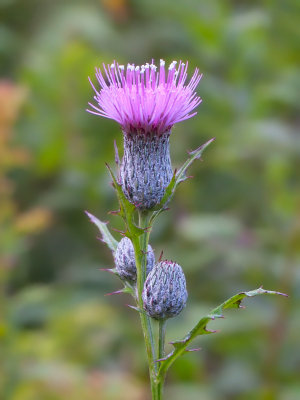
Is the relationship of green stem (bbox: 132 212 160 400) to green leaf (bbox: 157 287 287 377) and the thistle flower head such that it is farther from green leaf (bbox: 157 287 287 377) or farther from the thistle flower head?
the thistle flower head

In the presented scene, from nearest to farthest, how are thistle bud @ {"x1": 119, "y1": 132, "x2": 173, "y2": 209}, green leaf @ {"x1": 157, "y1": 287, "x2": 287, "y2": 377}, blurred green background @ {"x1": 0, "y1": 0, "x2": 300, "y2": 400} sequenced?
green leaf @ {"x1": 157, "y1": 287, "x2": 287, "y2": 377} → thistle bud @ {"x1": 119, "y1": 132, "x2": 173, "y2": 209} → blurred green background @ {"x1": 0, "y1": 0, "x2": 300, "y2": 400}

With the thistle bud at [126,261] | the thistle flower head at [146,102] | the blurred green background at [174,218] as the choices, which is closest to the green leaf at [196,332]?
the thistle bud at [126,261]

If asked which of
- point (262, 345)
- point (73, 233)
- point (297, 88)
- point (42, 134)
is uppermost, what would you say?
point (42, 134)

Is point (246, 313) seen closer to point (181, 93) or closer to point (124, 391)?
point (124, 391)

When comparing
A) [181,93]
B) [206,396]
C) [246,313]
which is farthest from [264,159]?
[181,93]

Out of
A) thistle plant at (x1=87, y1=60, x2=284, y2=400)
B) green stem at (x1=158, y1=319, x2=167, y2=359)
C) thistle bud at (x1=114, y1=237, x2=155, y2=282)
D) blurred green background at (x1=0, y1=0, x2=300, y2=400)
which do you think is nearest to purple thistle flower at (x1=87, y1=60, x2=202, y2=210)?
thistle plant at (x1=87, y1=60, x2=284, y2=400)

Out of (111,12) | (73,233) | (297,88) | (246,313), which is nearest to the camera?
(246,313)

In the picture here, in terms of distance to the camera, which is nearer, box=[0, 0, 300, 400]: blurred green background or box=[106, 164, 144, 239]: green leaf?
box=[106, 164, 144, 239]: green leaf

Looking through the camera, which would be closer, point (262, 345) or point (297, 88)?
point (262, 345)

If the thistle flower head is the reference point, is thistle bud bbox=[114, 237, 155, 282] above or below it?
below
